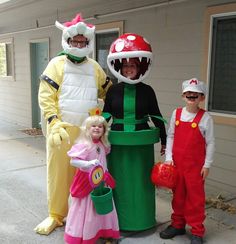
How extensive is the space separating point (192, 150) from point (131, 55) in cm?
90

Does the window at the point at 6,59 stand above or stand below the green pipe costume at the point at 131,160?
above

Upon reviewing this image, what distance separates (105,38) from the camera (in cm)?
632

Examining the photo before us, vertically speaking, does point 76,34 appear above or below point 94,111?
above

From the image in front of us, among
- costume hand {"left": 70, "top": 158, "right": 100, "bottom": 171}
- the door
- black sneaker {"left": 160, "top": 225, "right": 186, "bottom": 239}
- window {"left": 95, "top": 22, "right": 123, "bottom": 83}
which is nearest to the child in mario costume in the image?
black sneaker {"left": 160, "top": 225, "right": 186, "bottom": 239}

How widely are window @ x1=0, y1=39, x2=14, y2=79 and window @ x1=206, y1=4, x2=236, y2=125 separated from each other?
665 cm

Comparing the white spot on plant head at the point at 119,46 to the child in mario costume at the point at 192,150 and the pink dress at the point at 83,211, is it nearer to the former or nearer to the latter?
the child in mario costume at the point at 192,150

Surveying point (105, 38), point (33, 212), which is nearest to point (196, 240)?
point (33, 212)

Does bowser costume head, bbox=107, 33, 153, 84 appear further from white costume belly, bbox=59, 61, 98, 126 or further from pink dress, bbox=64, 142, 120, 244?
pink dress, bbox=64, 142, 120, 244

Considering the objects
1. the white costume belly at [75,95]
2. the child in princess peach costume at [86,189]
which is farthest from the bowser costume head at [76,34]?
the child in princess peach costume at [86,189]

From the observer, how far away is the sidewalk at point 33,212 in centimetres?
319

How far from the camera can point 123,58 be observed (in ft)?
9.69

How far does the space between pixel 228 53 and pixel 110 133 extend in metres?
2.04

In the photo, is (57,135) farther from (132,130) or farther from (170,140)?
(170,140)

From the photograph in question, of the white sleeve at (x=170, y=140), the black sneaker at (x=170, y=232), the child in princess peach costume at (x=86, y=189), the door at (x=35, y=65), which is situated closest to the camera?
the child in princess peach costume at (x=86, y=189)
